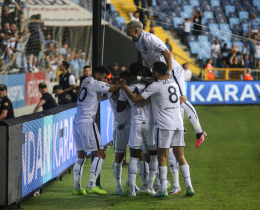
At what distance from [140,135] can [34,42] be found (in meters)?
10.4

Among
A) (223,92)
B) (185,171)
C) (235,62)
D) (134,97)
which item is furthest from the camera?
(235,62)

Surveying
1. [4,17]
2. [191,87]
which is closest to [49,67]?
[4,17]

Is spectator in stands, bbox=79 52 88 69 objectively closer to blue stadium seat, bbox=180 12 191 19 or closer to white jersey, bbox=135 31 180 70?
blue stadium seat, bbox=180 12 191 19

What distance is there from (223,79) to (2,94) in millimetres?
Answer: 14100

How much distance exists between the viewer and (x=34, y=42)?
14898 mm

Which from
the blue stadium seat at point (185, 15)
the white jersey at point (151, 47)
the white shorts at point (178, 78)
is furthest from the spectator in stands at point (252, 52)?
the white jersey at point (151, 47)

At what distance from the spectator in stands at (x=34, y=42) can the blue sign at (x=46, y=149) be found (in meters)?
7.92

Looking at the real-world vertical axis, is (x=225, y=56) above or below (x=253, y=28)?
below

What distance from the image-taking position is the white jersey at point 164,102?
18.0 ft

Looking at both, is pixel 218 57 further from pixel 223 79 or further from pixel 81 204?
pixel 81 204

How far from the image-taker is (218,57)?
22750 millimetres

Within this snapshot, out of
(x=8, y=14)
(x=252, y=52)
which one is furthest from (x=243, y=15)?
(x=8, y=14)

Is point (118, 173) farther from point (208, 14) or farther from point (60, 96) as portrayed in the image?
point (208, 14)

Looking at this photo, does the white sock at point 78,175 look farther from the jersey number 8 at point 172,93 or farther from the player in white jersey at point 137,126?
the jersey number 8 at point 172,93
